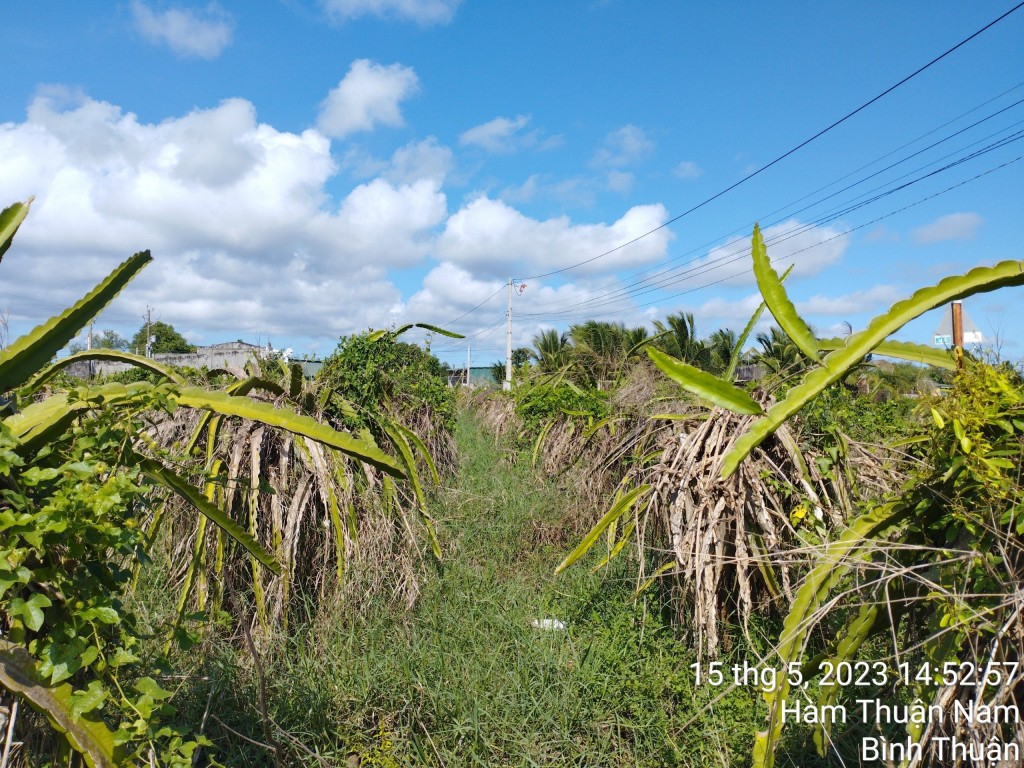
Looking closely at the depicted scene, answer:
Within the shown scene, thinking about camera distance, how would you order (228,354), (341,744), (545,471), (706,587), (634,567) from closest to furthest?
(341,744), (706,587), (634,567), (228,354), (545,471)

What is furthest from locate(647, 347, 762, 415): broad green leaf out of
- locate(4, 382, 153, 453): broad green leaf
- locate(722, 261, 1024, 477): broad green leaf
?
locate(4, 382, 153, 453): broad green leaf

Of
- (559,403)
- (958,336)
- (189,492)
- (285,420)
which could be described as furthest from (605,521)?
(559,403)

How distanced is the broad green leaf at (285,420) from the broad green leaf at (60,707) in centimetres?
64

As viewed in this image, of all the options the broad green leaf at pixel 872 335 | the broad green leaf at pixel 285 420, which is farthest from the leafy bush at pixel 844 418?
the broad green leaf at pixel 285 420

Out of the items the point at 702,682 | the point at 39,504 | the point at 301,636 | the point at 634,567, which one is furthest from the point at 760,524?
the point at 39,504

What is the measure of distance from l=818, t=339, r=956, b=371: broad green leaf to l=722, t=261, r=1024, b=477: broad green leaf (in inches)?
8.2

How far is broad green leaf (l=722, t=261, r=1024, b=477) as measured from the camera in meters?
1.54

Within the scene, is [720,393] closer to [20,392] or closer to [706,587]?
Answer: [20,392]

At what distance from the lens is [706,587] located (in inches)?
138

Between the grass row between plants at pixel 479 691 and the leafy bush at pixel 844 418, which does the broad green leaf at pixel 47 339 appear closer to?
the grass row between plants at pixel 479 691

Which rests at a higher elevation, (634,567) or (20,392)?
(20,392)

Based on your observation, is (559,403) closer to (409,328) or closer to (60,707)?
(409,328)

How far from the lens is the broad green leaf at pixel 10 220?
5.62 ft

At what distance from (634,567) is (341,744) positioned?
2.40m
